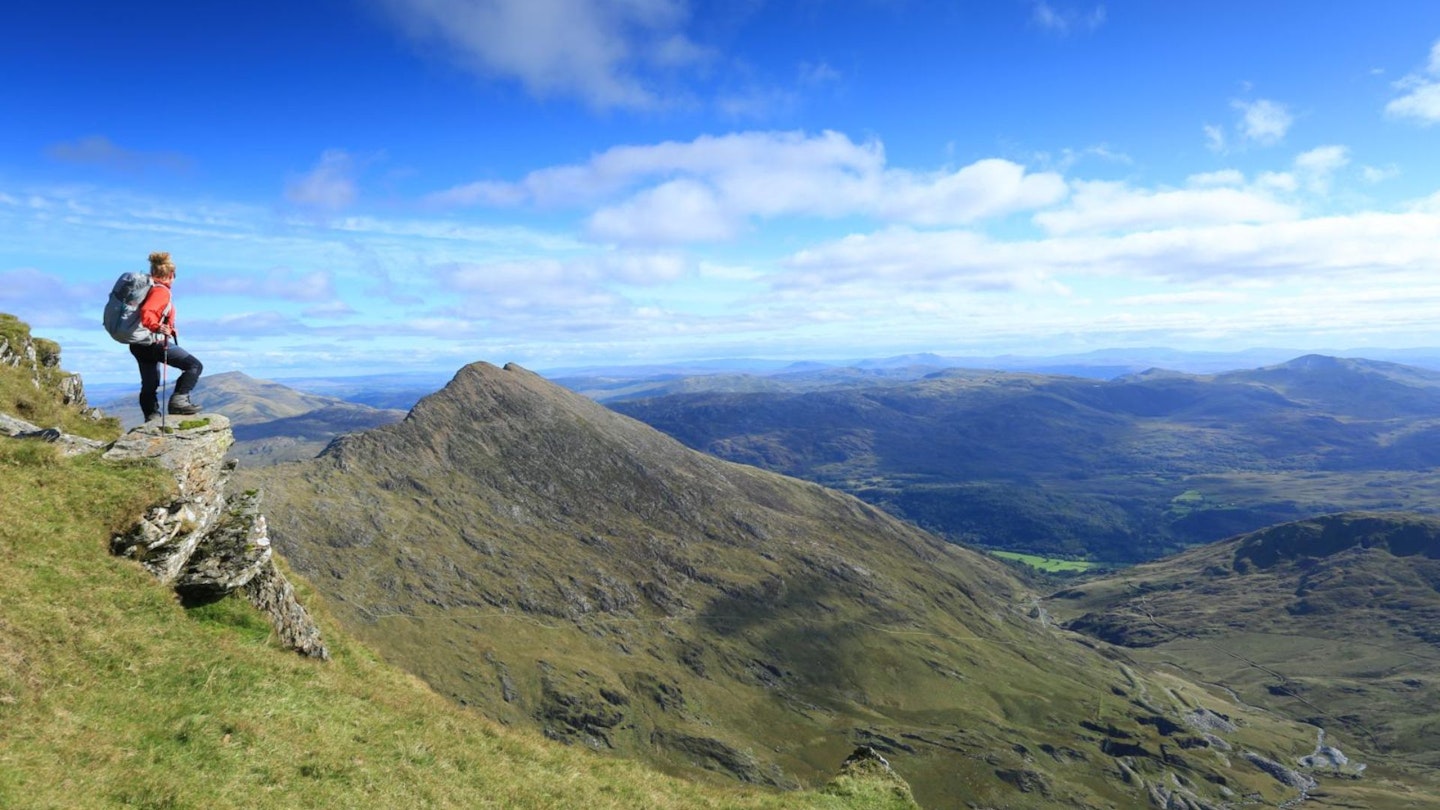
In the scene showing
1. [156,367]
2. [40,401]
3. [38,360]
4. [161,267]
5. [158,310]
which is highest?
[161,267]

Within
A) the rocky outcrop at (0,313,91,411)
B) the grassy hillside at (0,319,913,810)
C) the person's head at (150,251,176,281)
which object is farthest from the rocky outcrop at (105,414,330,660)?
the rocky outcrop at (0,313,91,411)

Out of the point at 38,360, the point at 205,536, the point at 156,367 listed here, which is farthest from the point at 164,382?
the point at 38,360

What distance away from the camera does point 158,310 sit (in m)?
24.7

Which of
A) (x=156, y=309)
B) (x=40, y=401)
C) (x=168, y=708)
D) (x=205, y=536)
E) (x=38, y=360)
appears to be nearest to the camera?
(x=168, y=708)

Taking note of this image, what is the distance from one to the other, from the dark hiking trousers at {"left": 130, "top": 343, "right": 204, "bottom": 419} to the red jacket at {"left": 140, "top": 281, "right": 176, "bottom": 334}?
2.61ft

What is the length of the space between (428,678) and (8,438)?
156817mm

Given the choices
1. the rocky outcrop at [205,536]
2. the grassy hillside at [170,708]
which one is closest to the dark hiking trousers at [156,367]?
the rocky outcrop at [205,536]

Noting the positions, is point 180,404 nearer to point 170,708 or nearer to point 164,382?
point 164,382

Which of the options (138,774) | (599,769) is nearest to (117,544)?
(138,774)

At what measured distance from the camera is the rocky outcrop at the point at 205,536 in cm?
2397

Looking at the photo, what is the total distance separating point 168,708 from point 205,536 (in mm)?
8405

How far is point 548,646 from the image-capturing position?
7785 inches

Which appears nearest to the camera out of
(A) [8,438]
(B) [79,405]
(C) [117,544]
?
(C) [117,544]

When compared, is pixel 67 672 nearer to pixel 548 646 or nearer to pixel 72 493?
pixel 72 493
